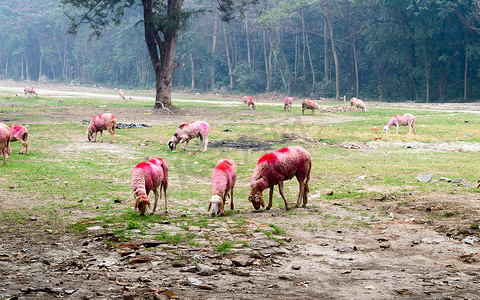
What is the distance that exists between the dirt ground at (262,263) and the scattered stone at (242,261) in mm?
14

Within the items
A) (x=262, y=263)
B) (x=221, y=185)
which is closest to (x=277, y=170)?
(x=221, y=185)

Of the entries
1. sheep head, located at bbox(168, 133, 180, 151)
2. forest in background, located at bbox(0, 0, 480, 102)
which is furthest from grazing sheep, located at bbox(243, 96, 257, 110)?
sheep head, located at bbox(168, 133, 180, 151)

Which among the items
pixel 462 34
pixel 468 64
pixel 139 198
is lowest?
pixel 139 198

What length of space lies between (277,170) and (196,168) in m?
6.17

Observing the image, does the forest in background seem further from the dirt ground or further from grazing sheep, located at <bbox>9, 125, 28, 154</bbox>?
the dirt ground

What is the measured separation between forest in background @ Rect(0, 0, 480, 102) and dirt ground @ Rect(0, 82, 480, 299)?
28.4 metres

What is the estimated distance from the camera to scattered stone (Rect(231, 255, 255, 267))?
259 inches

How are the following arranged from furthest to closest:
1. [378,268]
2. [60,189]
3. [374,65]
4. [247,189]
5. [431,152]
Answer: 1. [374,65]
2. [431,152]
3. [247,189]
4. [60,189]
5. [378,268]

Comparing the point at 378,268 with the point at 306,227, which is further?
the point at 306,227

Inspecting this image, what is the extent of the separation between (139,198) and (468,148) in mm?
15762

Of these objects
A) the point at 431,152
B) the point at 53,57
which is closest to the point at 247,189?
the point at 431,152

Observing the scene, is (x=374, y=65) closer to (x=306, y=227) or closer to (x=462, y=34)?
(x=462, y=34)

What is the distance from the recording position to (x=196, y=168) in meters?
15.7

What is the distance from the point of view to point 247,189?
1270 centimetres
